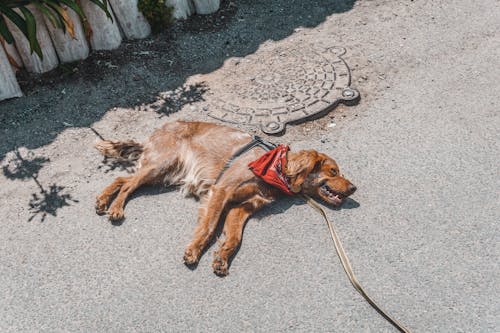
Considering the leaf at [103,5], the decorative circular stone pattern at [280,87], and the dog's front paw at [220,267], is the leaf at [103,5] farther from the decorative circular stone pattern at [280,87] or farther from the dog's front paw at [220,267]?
the dog's front paw at [220,267]

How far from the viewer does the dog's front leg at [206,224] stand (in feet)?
15.6

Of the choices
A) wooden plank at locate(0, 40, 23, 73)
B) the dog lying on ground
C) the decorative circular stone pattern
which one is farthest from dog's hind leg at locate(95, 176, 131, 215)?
wooden plank at locate(0, 40, 23, 73)

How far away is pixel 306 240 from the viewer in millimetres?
4992

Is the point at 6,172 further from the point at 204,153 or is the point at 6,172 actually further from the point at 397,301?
the point at 397,301

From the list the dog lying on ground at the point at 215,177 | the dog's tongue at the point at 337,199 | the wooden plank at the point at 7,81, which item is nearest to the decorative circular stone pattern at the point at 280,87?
the dog lying on ground at the point at 215,177

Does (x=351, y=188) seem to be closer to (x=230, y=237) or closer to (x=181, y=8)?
(x=230, y=237)

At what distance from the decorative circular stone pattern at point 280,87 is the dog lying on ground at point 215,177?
35.3 inches

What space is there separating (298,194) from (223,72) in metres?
2.83

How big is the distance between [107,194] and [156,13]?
3674 millimetres

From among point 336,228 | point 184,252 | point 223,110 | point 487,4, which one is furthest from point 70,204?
point 487,4

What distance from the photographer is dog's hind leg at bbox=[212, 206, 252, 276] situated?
4.70 metres

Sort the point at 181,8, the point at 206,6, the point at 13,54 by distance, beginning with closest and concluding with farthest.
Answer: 1. the point at 13,54
2. the point at 181,8
3. the point at 206,6

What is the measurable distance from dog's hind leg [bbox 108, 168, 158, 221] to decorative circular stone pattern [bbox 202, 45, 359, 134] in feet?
4.73

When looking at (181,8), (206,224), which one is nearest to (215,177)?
(206,224)
